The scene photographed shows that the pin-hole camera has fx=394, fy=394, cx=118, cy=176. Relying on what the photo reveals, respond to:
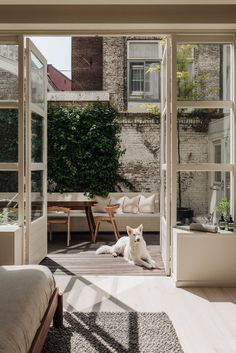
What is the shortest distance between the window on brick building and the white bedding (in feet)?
27.2

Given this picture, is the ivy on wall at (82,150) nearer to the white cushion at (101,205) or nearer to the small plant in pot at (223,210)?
Result: the white cushion at (101,205)

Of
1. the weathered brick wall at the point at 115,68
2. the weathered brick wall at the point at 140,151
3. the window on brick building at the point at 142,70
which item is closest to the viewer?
the weathered brick wall at the point at 140,151

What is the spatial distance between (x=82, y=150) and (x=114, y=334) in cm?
646

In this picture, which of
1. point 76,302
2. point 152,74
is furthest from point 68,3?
point 152,74

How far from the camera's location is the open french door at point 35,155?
189 inches

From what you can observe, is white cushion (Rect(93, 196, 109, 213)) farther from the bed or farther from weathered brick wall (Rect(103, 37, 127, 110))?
the bed

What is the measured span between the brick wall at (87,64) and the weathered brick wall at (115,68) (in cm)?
60

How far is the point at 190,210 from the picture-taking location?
15.5ft

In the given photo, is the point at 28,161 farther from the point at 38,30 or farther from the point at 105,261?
the point at 105,261

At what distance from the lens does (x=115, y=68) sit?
10.6 metres

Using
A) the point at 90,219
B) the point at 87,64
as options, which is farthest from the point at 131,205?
the point at 87,64

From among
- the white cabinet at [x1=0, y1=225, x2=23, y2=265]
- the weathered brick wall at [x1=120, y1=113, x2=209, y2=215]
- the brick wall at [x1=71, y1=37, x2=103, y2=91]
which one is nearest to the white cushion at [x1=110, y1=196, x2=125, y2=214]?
the weathered brick wall at [x1=120, y1=113, x2=209, y2=215]

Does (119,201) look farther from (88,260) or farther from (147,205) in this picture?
(88,260)

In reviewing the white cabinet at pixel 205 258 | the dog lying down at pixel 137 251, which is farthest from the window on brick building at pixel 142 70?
the white cabinet at pixel 205 258
